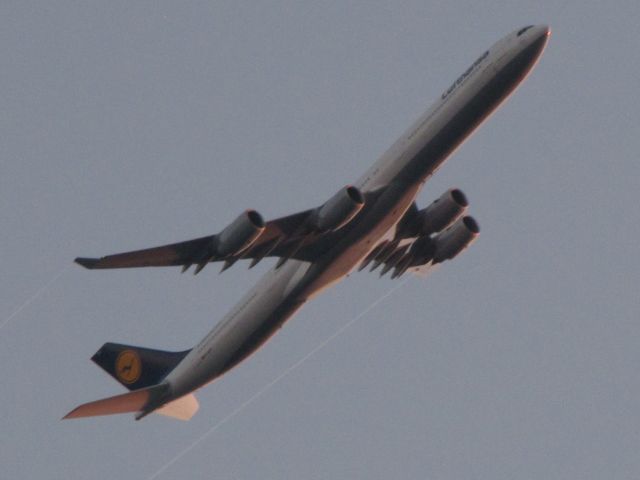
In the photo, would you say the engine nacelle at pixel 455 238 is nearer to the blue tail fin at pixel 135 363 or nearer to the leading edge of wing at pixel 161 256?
the blue tail fin at pixel 135 363

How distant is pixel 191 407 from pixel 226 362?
4623 mm

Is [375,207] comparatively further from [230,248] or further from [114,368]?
[114,368]

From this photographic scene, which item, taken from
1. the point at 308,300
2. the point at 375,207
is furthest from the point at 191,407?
the point at 375,207

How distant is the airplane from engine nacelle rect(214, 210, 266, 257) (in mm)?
42

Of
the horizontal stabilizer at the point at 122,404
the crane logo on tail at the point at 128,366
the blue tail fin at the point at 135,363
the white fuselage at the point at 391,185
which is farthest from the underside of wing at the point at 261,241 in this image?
the crane logo on tail at the point at 128,366

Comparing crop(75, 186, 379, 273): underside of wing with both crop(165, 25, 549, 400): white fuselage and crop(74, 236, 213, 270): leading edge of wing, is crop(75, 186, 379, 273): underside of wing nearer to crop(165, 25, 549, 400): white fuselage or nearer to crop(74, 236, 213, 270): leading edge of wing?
crop(74, 236, 213, 270): leading edge of wing

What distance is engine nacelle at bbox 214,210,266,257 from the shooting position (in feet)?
144

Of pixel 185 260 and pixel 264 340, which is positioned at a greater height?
pixel 185 260

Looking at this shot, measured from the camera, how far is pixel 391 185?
45.1 metres

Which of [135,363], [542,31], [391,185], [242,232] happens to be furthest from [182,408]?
[542,31]

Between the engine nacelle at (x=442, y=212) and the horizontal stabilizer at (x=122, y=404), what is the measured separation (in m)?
10.6

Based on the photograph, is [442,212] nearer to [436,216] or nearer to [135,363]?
[436,216]

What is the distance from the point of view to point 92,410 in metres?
48.6

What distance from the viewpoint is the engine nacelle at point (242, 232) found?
4378cm
